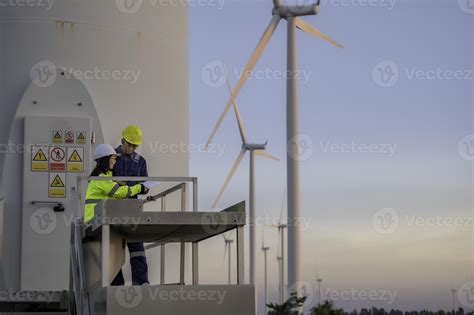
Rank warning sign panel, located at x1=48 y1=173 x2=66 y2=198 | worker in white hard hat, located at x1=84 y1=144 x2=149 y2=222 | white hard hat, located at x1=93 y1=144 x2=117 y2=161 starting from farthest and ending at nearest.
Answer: warning sign panel, located at x1=48 y1=173 x2=66 y2=198 < white hard hat, located at x1=93 y1=144 x2=117 y2=161 < worker in white hard hat, located at x1=84 y1=144 x2=149 y2=222

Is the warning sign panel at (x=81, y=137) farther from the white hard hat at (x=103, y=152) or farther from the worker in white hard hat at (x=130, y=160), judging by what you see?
the white hard hat at (x=103, y=152)

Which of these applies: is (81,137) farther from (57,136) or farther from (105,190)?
(105,190)

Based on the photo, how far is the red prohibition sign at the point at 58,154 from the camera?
13789 mm

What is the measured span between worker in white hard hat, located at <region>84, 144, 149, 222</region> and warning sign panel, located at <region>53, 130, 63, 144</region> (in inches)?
117

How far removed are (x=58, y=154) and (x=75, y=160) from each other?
27 centimetres

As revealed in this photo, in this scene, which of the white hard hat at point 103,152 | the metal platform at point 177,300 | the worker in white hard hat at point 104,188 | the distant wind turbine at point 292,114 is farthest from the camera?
the distant wind turbine at point 292,114

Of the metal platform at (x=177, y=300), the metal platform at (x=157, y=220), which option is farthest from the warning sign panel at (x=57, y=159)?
the metal platform at (x=177, y=300)

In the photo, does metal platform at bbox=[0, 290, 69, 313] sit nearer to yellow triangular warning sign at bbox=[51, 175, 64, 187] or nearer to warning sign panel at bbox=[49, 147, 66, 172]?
yellow triangular warning sign at bbox=[51, 175, 64, 187]

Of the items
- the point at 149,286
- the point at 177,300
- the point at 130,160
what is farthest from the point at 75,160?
the point at 177,300

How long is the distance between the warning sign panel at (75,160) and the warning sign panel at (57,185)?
7.2 inches

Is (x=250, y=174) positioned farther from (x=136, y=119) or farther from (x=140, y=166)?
(x=140, y=166)

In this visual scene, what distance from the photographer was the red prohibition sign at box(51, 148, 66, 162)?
1379 centimetres

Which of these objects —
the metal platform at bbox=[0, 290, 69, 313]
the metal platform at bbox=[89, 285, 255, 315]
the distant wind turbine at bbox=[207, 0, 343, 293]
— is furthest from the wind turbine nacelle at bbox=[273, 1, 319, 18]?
the metal platform at bbox=[89, 285, 255, 315]

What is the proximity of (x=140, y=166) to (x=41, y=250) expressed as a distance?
2798 mm
